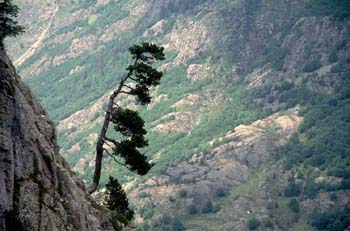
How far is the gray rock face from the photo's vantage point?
41438mm

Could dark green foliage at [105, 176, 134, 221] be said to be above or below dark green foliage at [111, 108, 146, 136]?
below

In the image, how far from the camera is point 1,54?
44.5 metres

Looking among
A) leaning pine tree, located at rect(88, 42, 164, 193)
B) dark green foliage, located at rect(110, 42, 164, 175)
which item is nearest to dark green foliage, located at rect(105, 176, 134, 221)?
leaning pine tree, located at rect(88, 42, 164, 193)

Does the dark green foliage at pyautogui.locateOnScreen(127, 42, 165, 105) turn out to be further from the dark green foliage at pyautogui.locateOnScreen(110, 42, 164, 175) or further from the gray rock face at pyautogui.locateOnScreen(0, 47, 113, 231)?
the gray rock face at pyautogui.locateOnScreen(0, 47, 113, 231)

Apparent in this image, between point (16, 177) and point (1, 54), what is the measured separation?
22.9 ft

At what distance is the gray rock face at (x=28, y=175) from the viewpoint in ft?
136

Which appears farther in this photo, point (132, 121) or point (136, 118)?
point (136, 118)

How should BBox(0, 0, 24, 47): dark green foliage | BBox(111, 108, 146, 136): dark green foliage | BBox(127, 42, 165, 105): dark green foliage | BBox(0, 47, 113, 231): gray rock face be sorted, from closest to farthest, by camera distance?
BBox(0, 47, 113, 231): gray rock face, BBox(0, 0, 24, 47): dark green foliage, BBox(111, 108, 146, 136): dark green foliage, BBox(127, 42, 165, 105): dark green foliage

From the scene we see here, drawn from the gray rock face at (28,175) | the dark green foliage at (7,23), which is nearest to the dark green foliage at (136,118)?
the gray rock face at (28,175)

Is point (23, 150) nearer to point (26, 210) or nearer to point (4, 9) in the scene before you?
point (26, 210)

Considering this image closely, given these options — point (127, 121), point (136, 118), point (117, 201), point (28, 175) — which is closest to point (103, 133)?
point (127, 121)

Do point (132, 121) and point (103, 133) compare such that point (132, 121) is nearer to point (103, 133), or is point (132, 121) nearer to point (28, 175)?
point (103, 133)

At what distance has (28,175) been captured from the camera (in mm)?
43625

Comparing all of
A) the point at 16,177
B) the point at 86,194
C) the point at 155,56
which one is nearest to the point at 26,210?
the point at 16,177
